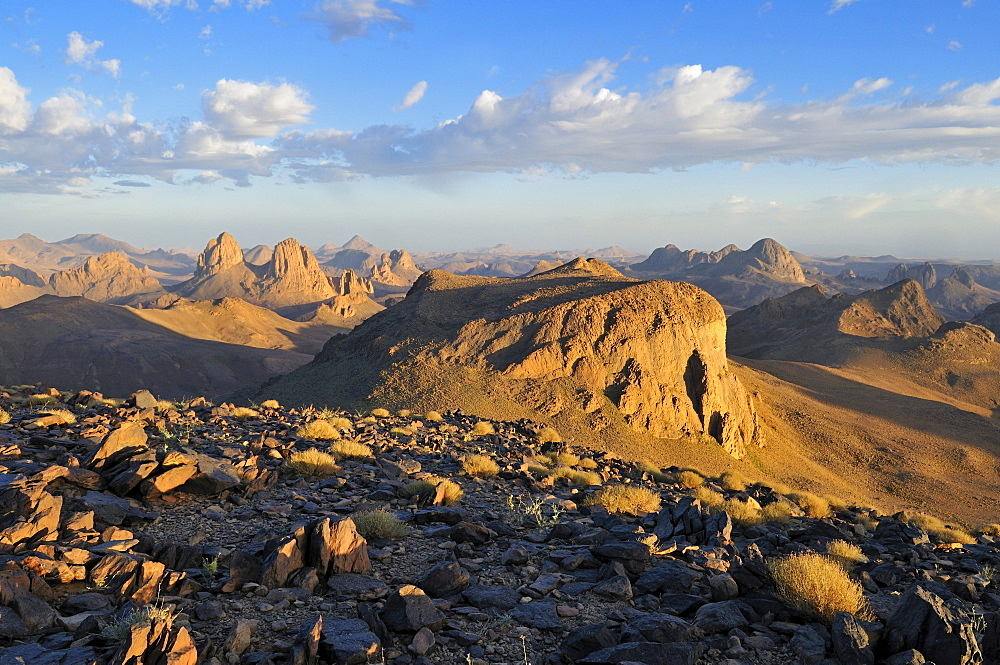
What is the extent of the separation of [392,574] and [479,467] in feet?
20.1

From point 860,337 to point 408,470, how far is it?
86500 mm

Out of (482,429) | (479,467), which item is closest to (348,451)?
(479,467)

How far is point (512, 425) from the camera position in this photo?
22.2m

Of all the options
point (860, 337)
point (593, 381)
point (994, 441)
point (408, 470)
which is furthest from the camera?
point (860, 337)

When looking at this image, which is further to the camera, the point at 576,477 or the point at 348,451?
the point at 576,477

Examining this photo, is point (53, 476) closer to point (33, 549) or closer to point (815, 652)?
point (33, 549)

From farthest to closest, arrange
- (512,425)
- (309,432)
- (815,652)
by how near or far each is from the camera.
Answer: (512,425) → (309,432) → (815,652)

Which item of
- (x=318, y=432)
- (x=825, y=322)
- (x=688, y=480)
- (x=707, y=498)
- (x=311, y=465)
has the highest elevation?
(x=311, y=465)

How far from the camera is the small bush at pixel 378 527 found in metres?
7.55

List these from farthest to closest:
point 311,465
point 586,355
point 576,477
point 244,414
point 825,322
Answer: point 825,322 → point 586,355 → point 244,414 → point 576,477 → point 311,465

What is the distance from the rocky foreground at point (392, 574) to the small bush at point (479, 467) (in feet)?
3.47

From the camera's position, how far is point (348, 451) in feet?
40.5

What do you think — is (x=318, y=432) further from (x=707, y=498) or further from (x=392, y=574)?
(x=707, y=498)

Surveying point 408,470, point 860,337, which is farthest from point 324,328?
point 408,470
